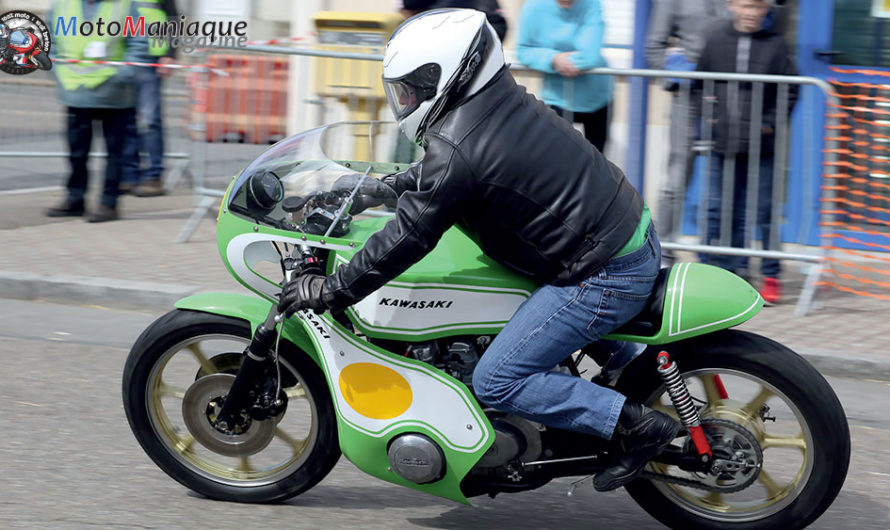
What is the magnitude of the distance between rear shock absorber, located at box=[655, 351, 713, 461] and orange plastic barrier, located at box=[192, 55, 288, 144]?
5.00 metres

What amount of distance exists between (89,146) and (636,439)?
6.32 meters

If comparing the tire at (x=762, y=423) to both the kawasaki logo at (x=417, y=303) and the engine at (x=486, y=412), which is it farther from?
the kawasaki logo at (x=417, y=303)

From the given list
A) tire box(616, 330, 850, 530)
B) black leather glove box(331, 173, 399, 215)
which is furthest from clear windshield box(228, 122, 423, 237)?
tire box(616, 330, 850, 530)

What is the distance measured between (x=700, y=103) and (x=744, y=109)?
26 centimetres

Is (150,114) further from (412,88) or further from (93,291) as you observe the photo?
(412,88)

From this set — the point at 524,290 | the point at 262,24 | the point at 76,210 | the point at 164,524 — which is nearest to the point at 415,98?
the point at 524,290

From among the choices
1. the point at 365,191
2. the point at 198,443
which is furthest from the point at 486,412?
the point at 198,443

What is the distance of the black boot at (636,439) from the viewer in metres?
3.90

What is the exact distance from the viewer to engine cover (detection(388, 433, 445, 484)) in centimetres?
398

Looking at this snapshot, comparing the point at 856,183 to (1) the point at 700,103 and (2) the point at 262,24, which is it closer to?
(1) the point at 700,103

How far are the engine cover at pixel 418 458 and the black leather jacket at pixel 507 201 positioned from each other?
510 mm

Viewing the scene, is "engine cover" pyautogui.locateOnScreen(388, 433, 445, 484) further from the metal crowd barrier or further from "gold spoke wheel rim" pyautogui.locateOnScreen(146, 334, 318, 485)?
the metal crowd barrier

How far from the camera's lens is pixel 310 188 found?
4.04m

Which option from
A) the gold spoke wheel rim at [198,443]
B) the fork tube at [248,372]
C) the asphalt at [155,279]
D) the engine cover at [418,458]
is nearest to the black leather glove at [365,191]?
the fork tube at [248,372]
